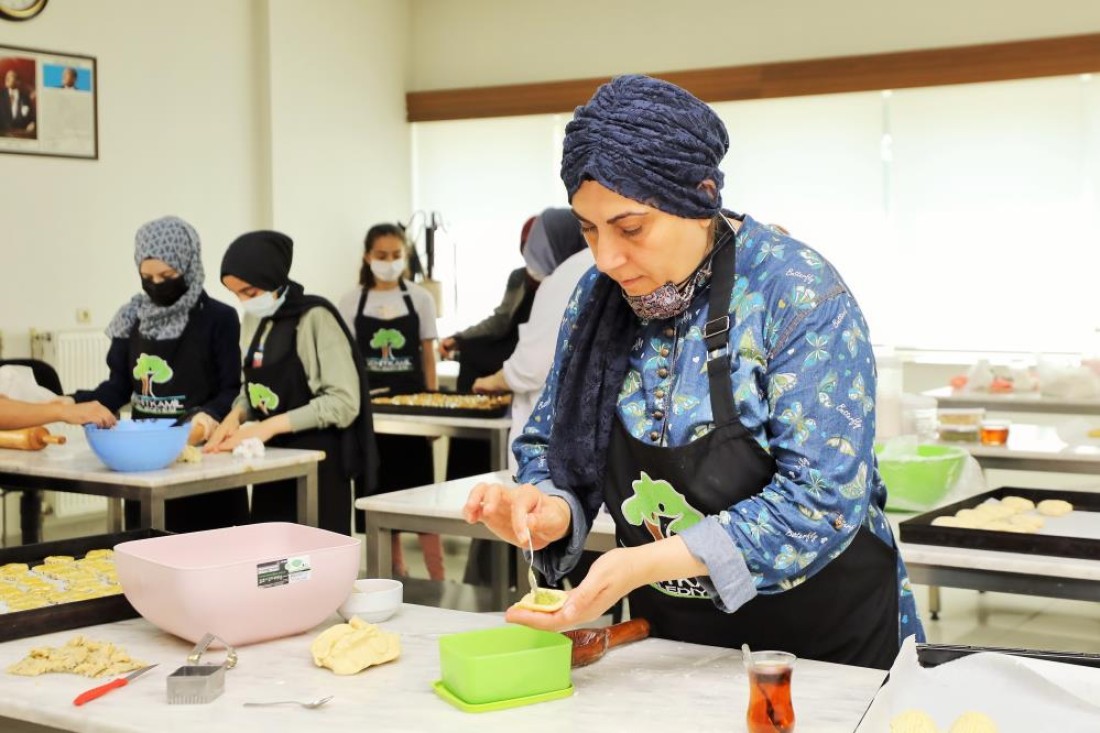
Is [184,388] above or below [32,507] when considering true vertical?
above

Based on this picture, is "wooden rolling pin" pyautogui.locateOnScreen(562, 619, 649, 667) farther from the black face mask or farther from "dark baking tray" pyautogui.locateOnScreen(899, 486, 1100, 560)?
the black face mask

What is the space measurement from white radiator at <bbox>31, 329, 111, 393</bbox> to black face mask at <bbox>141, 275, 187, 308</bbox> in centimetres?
250

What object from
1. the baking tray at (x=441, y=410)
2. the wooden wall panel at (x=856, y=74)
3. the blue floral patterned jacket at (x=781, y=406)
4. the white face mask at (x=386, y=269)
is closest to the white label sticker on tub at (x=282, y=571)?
the blue floral patterned jacket at (x=781, y=406)

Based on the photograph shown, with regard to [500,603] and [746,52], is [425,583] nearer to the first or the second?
[500,603]

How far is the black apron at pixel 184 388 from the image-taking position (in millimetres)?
4445

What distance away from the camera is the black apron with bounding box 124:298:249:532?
4.45 m

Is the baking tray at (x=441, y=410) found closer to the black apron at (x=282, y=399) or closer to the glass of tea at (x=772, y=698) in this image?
the black apron at (x=282, y=399)

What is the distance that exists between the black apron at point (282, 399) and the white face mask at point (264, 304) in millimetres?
28

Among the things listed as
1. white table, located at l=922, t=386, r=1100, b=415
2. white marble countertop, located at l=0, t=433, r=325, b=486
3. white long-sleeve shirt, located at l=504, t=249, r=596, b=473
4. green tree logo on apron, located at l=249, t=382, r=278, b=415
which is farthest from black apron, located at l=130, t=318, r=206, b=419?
white table, located at l=922, t=386, r=1100, b=415

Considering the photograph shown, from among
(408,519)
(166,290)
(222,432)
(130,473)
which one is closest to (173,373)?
(166,290)

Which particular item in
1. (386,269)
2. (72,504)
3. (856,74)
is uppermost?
(856,74)

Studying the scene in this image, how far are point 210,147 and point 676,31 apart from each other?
308 cm

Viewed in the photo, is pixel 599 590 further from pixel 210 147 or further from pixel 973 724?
pixel 210 147

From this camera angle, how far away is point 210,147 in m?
7.91
